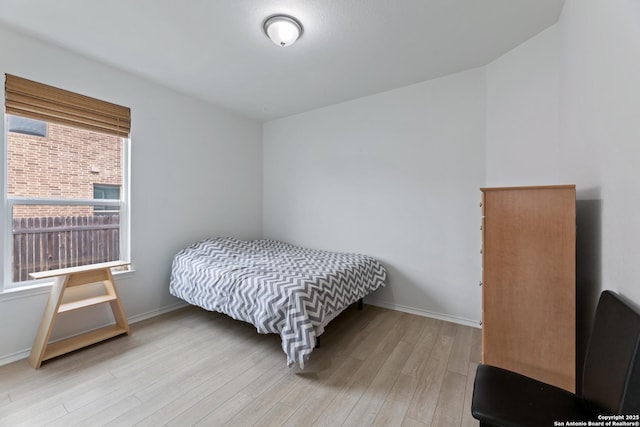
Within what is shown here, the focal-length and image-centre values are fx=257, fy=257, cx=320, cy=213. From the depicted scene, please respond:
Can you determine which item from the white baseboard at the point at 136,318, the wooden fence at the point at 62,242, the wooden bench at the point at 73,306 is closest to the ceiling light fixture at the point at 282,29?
the wooden fence at the point at 62,242

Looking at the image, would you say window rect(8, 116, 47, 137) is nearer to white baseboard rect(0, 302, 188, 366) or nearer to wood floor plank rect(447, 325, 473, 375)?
white baseboard rect(0, 302, 188, 366)

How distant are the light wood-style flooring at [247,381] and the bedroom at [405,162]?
544 mm

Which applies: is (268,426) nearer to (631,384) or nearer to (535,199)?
(631,384)

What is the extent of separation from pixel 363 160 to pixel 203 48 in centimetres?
203

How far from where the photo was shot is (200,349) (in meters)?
2.22

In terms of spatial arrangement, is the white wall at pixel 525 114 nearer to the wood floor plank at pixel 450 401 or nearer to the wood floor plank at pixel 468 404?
the wood floor plank at pixel 468 404

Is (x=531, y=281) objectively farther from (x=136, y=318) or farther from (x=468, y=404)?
(x=136, y=318)

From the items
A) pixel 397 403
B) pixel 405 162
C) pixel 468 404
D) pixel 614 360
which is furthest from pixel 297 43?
pixel 468 404

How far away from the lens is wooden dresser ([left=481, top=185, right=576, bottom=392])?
142 cm

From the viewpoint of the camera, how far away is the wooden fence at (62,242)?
2.09 m

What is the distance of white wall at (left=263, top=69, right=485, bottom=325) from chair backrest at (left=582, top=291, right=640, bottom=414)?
1.57 metres

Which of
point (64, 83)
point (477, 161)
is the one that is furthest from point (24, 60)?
point (477, 161)

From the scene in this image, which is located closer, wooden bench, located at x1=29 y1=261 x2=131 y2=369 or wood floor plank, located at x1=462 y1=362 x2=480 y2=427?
wood floor plank, located at x1=462 y1=362 x2=480 y2=427

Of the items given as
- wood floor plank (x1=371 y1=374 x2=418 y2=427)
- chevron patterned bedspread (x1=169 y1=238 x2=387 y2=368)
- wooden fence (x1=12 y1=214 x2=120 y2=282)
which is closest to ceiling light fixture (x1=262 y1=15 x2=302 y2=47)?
chevron patterned bedspread (x1=169 y1=238 x2=387 y2=368)
